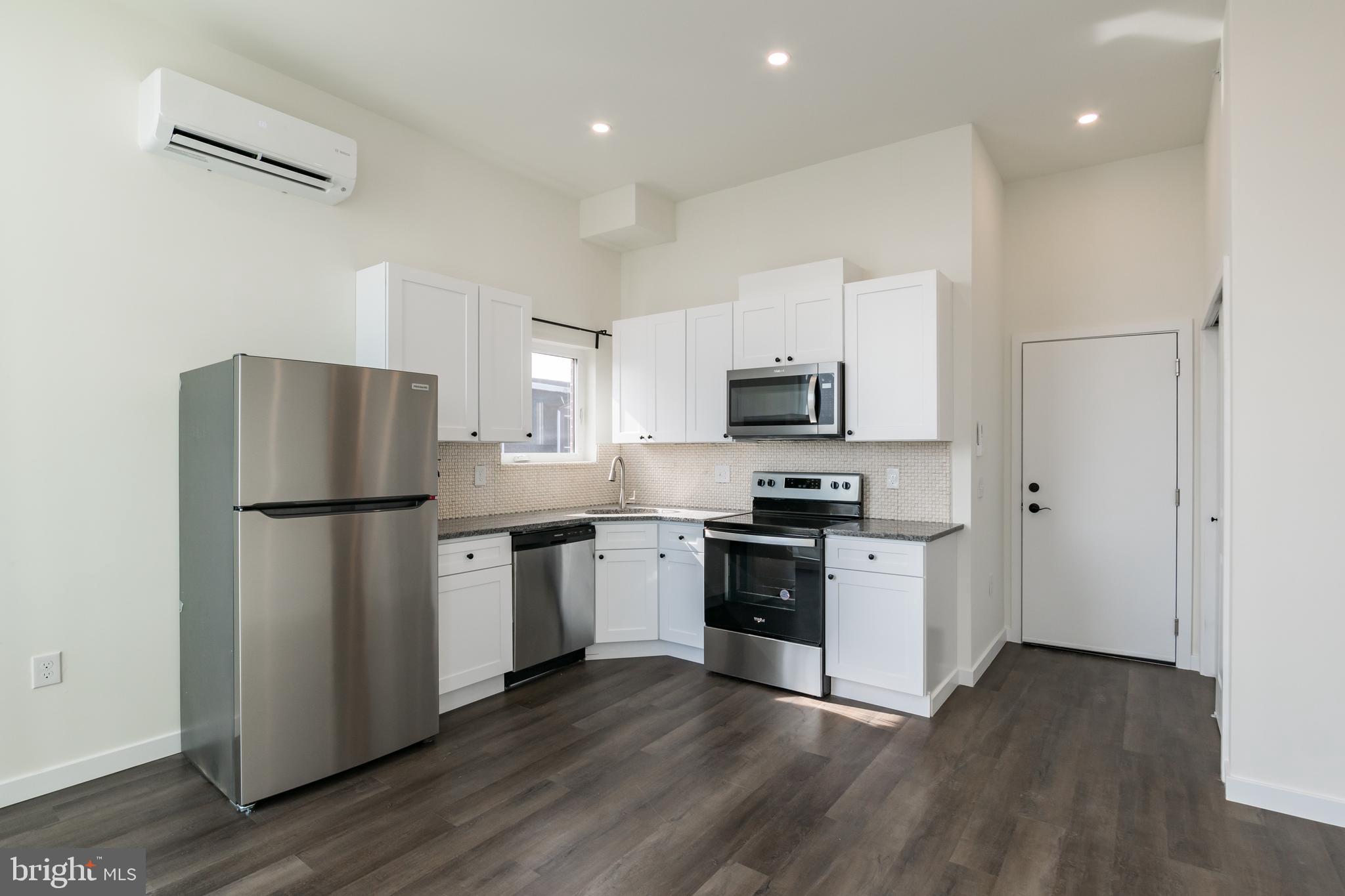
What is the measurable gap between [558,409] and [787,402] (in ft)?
5.65

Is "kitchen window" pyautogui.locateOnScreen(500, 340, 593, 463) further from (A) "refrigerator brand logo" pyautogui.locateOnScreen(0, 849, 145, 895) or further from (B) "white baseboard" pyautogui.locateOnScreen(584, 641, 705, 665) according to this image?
(A) "refrigerator brand logo" pyautogui.locateOnScreen(0, 849, 145, 895)

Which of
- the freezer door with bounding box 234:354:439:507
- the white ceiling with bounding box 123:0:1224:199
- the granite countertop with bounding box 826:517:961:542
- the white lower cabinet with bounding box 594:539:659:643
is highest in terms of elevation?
the white ceiling with bounding box 123:0:1224:199

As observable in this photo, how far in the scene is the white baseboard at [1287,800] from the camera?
2.31 m

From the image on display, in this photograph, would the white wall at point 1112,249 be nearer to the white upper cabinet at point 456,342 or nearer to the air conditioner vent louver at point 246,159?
the white upper cabinet at point 456,342

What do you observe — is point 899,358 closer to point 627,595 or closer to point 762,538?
point 762,538

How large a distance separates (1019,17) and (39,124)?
3.87m

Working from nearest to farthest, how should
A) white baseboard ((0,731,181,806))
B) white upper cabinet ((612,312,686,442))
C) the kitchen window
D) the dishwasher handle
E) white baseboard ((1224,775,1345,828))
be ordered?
white baseboard ((1224,775,1345,828)), white baseboard ((0,731,181,806)), the dishwasher handle, white upper cabinet ((612,312,686,442)), the kitchen window

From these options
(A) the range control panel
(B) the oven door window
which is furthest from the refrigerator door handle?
(A) the range control panel

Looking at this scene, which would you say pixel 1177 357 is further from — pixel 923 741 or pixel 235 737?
pixel 235 737

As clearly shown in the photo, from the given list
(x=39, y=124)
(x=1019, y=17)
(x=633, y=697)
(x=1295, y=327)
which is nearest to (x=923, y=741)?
(x=633, y=697)

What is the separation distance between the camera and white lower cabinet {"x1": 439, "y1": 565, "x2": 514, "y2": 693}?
3.21 m

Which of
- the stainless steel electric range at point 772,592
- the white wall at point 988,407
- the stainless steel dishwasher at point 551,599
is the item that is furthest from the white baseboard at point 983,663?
the stainless steel dishwasher at point 551,599

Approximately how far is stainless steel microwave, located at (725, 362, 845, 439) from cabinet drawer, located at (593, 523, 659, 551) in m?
0.79

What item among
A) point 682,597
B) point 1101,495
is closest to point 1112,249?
point 1101,495
